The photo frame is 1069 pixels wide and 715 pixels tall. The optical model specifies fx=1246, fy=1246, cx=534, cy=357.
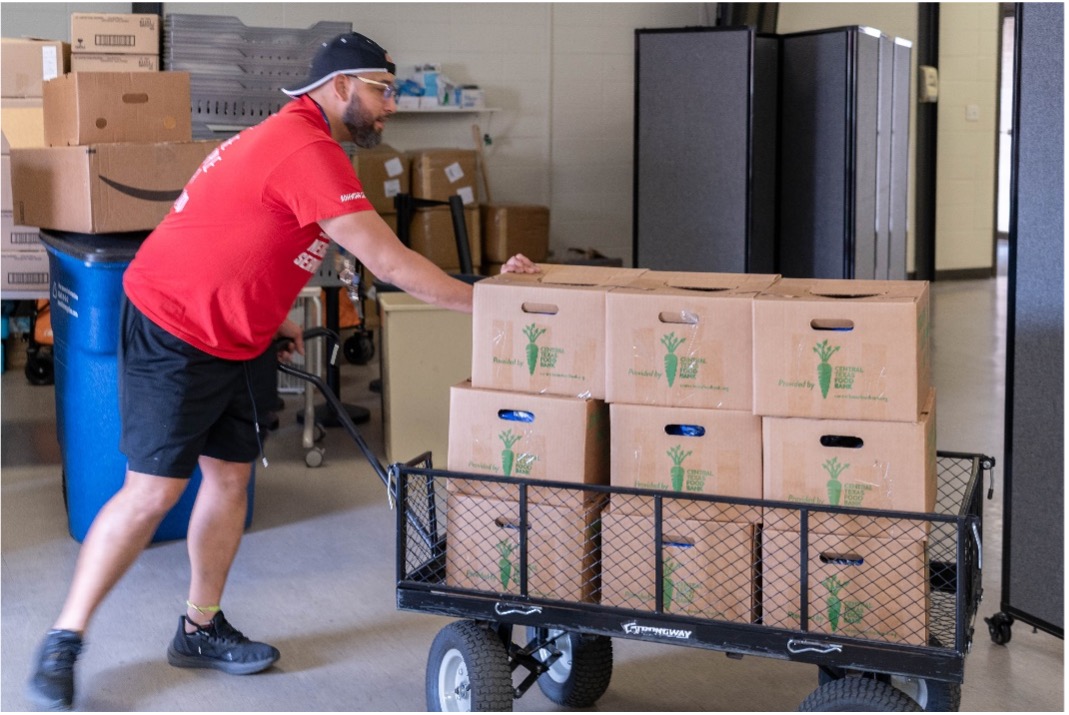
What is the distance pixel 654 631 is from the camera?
207 centimetres

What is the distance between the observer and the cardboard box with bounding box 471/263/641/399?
2.17 metres

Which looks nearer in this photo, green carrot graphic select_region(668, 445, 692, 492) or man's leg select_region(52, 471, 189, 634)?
green carrot graphic select_region(668, 445, 692, 492)

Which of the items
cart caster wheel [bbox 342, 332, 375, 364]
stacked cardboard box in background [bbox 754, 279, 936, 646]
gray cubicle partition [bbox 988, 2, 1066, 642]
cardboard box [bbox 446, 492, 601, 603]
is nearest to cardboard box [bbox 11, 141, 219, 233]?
cardboard box [bbox 446, 492, 601, 603]

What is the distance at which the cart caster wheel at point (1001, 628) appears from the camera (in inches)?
115

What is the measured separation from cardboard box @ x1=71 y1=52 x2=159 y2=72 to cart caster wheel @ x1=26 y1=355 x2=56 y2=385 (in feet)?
5.16

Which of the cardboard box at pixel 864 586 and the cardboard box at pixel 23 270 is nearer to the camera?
the cardboard box at pixel 864 586

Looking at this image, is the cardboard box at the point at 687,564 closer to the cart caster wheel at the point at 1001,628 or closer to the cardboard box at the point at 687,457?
the cardboard box at the point at 687,457

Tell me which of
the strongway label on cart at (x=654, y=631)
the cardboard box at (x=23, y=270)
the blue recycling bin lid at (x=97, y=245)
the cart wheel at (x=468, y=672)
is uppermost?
the blue recycling bin lid at (x=97, y=245)

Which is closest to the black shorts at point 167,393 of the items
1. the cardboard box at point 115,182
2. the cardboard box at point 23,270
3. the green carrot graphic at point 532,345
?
the green carrot graphic at point 532,345

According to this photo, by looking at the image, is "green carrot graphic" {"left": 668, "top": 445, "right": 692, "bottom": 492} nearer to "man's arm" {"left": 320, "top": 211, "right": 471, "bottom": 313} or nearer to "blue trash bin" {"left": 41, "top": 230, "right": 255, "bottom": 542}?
"man's arm" {"left": 320, "top": 211, "right": 471, "bottom": 313}

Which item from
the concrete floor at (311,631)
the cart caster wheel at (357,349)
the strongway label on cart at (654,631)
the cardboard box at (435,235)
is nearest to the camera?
the strongway label on cart at (654,631)

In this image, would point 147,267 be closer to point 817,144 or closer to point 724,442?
point 724,442

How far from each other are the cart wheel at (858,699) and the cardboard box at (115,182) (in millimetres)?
2385

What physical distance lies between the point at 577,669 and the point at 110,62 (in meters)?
3.63
